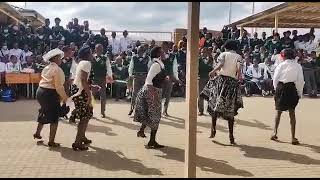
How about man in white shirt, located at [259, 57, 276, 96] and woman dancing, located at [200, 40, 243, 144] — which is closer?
woman dancing, located at [200, 40, 243, 144]

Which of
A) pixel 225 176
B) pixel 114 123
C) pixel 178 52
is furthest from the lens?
pixel 178 52

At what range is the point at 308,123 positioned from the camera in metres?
10.9

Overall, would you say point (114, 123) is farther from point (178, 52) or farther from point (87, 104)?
point (178, 52)

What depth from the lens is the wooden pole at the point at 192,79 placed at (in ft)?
16.0

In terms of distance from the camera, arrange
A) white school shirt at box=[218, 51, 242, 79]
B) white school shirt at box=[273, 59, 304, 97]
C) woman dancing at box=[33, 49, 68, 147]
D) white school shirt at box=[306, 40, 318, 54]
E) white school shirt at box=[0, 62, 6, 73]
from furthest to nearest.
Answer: white school shirt at box=[306, 40, 318, 54] → white school shirt at box=[0, 62, 6, 73] → white school shirt at box=[273, 59, 304, 97] → white school shirt at box=[218, 51, 242, 79] → woman dancing at box=[33, 49, 68, 147]

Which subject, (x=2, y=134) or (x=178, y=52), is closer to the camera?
(x=2, y=134)

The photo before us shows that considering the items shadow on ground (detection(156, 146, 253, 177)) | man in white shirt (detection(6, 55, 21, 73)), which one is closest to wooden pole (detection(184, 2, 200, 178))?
shadow on ground (detection(156, 146, 253, 177))

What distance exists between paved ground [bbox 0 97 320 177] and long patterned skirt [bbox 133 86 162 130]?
488mm

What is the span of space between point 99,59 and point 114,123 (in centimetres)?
167

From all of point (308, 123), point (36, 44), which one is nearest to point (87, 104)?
point (308, 123)

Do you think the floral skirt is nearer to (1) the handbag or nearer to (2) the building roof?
(1) the handbag

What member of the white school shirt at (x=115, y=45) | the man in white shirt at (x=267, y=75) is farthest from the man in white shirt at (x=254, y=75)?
the white school shirt at (x=115, y=45)

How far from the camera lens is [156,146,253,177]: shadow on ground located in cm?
650

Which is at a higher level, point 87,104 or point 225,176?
point 87,104
